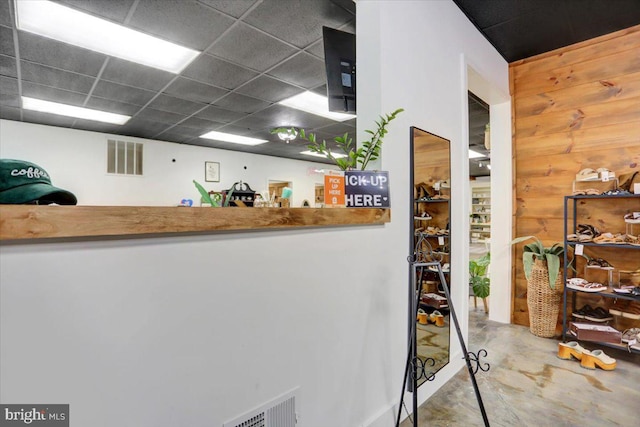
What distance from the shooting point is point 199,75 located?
366 cm

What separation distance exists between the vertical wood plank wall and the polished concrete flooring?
0.85 meters

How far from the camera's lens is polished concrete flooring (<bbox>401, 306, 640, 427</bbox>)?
185 centimetres

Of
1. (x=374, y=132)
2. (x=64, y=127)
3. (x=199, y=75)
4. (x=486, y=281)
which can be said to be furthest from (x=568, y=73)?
(x=64, y=127)

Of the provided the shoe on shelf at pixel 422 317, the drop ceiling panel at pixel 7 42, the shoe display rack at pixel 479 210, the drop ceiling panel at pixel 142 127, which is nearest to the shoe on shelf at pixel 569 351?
the shoe on shelf at pixel 422 317

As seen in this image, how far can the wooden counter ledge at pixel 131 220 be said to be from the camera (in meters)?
0.71

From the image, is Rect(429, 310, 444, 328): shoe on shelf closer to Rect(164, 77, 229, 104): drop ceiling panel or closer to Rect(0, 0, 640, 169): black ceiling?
Rect(0, 0, 640, 169): black ceiling

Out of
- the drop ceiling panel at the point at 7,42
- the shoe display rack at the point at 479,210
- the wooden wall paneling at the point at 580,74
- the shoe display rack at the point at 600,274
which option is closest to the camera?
the shoe display rack at the point at 600,274

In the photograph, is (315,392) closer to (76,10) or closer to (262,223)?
(262,223)

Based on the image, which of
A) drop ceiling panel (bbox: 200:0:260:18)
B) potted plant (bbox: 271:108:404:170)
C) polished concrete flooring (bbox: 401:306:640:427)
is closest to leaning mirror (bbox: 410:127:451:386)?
polished concrete flooring (bbox: 401:306:640:427)

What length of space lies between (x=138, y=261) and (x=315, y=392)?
0.97 meters

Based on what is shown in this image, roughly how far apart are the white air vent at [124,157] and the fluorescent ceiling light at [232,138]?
1440 millimetres

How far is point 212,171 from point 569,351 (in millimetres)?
7258

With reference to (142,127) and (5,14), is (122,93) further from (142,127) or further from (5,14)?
(142,127)

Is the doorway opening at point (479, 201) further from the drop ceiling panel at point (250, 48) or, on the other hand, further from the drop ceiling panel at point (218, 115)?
the drop ceiling panel at point (218, 115)
